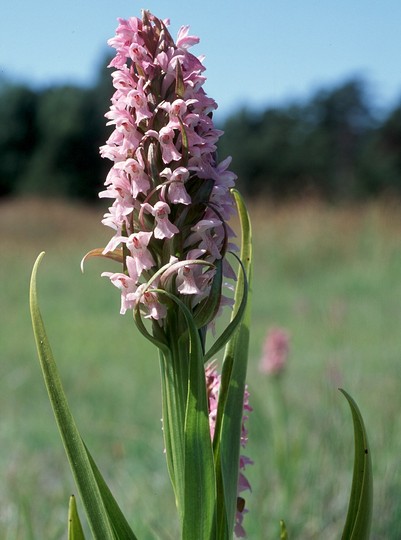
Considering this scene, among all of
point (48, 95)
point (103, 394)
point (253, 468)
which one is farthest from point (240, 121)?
point (253, 468)

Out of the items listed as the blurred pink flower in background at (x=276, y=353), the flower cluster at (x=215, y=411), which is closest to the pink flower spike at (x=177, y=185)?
the flower cluster at (x=215, y=411)

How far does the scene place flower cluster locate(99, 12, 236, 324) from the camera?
2.55 ft

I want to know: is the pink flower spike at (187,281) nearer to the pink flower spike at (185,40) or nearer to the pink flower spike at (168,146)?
the pink flower spike at (168,146)

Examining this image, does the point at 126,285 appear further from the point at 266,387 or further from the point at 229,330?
the point at 266,387

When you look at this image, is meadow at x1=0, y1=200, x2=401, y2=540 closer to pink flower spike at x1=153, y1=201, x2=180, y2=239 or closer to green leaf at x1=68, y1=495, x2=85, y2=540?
green leaf at x1=68, y1=495, x2=85, y2=540

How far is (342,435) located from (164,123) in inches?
63.8

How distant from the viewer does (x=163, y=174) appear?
30.4 inches

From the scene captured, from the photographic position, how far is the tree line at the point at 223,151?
19.2 m

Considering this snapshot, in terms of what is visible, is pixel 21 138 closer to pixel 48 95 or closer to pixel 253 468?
pixel 48 95

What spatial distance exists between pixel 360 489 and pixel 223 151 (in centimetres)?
1885

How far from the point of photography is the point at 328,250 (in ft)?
24.7

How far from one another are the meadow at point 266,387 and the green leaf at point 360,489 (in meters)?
0.47

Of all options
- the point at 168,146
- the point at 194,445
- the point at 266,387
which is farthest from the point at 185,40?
the point at 266,387

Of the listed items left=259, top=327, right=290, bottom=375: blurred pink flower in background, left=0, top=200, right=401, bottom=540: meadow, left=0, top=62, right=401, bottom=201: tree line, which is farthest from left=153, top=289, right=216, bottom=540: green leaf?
left=0, top=62, right=401, bottom=201: tree line
